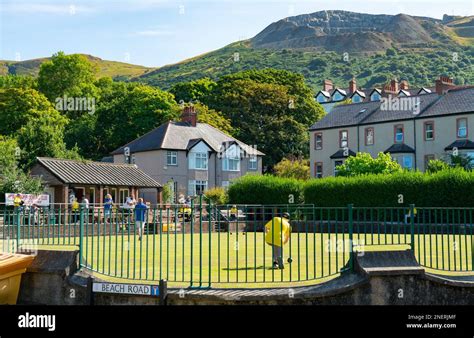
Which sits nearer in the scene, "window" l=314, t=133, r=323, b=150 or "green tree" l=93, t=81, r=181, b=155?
"window" l=314, t=133, r=323, b=150

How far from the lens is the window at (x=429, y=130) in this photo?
2259 inches

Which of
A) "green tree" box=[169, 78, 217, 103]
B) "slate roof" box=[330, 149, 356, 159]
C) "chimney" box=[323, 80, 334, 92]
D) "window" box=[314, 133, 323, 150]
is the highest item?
"chimney" box=[323, 80, 334, 92]

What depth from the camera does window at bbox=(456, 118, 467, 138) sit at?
54906 mm

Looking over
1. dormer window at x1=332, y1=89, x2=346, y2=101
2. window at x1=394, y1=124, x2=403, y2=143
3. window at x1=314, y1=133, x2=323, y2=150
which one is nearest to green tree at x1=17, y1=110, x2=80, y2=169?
window at x1=314, y1=133, x2=323, y2=150

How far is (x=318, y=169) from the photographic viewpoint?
66.5 meters

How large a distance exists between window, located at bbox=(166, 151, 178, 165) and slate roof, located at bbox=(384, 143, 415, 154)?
19955 millimetres

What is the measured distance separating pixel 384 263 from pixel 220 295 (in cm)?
313

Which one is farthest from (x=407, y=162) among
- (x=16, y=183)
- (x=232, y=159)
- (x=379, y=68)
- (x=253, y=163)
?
(x=379, y=68)

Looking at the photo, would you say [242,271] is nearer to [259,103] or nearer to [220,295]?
[220,295]

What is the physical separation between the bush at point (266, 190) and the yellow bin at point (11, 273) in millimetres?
31560

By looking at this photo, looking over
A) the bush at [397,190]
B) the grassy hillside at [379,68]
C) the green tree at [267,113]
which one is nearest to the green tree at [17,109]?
the green tree at [267,113]

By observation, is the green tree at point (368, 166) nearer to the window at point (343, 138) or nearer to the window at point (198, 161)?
the window at point (343, 138)

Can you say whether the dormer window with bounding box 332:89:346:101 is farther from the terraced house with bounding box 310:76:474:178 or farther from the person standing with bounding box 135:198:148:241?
the person standing with bounding box 135:198:148:241
